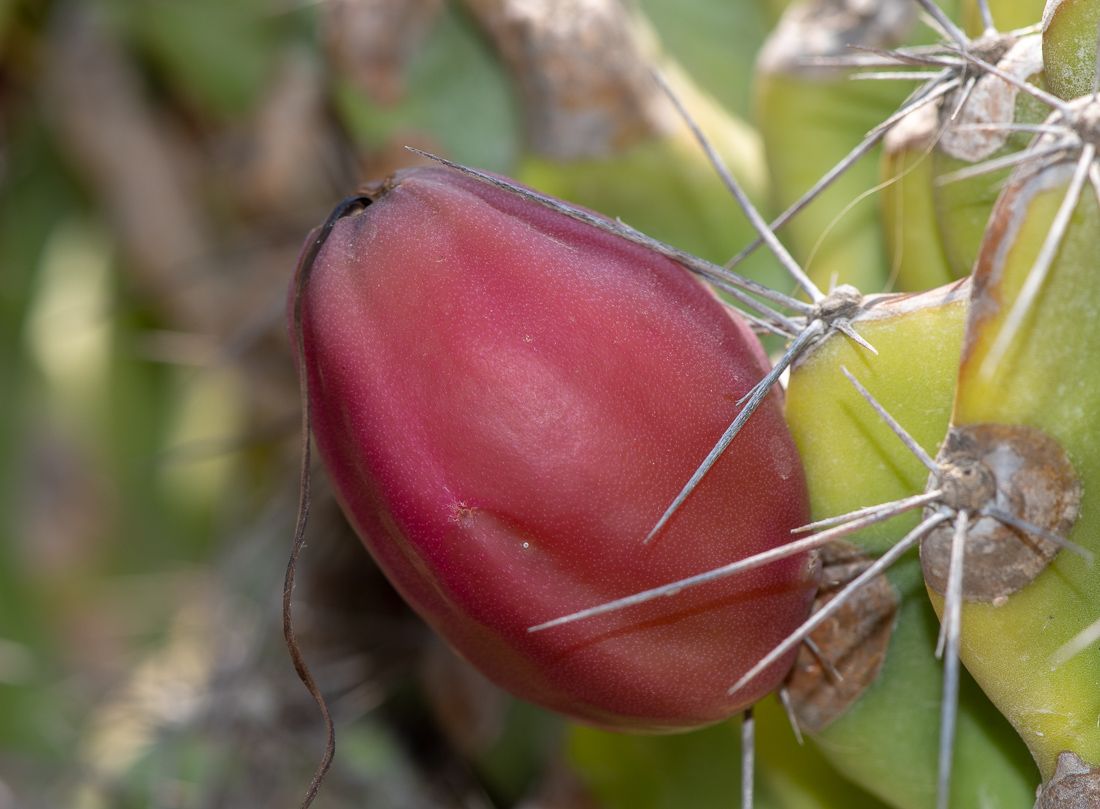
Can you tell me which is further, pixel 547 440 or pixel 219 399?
pixel 219 399

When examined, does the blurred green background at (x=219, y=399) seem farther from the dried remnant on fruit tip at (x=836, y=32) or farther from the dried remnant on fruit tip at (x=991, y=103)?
the dried remnant on fruit tip at (x=991, y=103)

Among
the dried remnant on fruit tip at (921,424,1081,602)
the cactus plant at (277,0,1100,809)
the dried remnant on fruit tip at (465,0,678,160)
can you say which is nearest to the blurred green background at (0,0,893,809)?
the dried remnant on fruit tip at (465,0,678,160)

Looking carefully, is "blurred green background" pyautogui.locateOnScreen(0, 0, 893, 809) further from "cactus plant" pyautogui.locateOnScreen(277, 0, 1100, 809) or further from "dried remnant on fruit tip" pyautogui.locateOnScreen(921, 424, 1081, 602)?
"dried remnant on fruit tip" pyautogui.locateOnScreen(921, 424, 1081, 602)

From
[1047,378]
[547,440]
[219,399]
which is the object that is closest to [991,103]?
[1047,378]

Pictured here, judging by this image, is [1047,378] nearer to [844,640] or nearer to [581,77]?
[844,640]

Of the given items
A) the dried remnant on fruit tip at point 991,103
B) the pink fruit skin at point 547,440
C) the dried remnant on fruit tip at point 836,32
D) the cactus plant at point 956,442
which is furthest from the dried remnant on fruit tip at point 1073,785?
the dried remnant on fruit tip at point 836,32
